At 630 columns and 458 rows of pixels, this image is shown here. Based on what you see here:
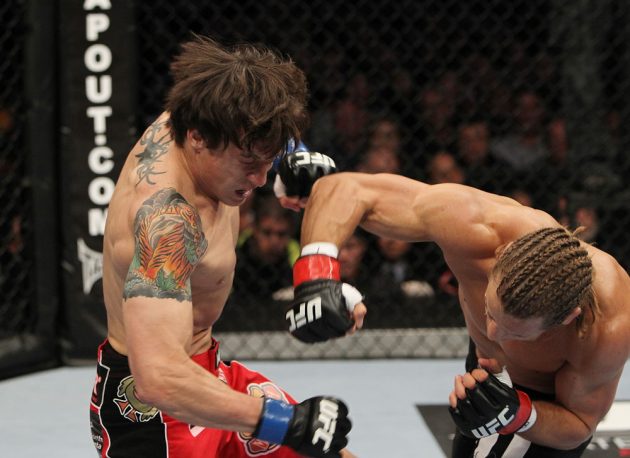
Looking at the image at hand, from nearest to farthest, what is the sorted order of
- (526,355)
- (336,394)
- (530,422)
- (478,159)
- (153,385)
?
(153,385) < (530,422) < (526,355) < (336,394) < (478,159)

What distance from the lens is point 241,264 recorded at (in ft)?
13.0

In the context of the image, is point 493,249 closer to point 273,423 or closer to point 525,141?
point 273,423

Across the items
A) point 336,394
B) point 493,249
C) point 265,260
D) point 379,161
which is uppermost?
point 493,249

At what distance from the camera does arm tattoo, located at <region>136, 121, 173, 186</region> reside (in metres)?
1.74

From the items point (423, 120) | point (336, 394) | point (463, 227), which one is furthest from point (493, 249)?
point (423, 120)

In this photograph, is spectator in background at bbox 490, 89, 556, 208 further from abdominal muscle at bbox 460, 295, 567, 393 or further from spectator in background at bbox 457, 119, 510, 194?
abdominal muscle at bbox 460, 295, 567, 393

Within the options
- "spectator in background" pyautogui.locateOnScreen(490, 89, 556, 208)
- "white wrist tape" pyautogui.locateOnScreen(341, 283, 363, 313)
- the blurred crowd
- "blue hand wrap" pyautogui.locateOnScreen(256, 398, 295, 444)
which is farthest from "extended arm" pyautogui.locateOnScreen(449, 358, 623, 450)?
"spectator in background" pyautogui.locateOnScreen(490, 89, 556, 208)

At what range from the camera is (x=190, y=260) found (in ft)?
5.39

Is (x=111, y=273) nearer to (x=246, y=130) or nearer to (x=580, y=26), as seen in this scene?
(x=246, y=130)

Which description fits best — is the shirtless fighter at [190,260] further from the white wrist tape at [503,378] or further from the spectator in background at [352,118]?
the spectator in background at [352,118]

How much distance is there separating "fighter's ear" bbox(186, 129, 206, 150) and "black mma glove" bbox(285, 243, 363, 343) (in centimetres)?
31

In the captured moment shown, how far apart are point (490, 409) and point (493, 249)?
32cm

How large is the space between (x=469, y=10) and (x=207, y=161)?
2.80m

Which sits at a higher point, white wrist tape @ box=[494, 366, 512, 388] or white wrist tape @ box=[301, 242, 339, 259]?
white wrist tape @ box=[301, 242, 339, 259]
